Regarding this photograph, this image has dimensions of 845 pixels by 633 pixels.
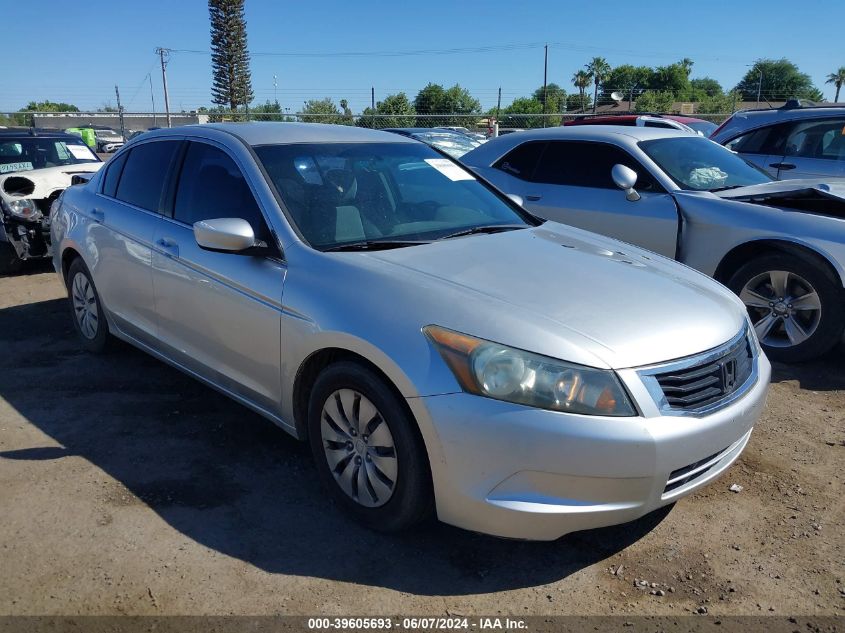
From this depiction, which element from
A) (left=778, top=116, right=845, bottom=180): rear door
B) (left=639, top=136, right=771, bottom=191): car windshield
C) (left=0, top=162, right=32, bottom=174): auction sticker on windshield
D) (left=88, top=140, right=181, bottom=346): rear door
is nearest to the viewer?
(left=88, top=140, right=181, bottom=346): rear door

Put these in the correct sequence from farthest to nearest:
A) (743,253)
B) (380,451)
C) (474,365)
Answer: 1. (743,253)
2. (380,451)
3. (474,365)

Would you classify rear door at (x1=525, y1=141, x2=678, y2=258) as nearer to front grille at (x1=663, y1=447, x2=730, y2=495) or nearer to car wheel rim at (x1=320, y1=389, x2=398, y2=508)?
front grille at (x1=663, y1=447, x2=730, y2=495)

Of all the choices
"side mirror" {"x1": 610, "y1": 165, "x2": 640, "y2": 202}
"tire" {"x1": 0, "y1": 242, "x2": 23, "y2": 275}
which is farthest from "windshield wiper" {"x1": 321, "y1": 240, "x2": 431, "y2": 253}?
"tire" {"x1": 0, "y1": 242, "x2": 23, "y2": 275}

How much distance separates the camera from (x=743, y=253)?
516 cm

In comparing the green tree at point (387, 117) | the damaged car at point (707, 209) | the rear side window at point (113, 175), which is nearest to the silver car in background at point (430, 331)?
the rear side window at point (113, 175)

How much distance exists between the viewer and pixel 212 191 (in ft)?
12.5

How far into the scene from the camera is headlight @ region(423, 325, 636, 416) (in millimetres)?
2463

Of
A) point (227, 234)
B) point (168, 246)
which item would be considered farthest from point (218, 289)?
point (168, 246)

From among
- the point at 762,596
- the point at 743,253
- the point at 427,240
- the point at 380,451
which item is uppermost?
the point at 427,240

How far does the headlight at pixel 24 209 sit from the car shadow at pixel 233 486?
3058 mm

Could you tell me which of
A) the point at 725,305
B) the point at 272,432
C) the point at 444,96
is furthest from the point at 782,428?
the point at 444,96

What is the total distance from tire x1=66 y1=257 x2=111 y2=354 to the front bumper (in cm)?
324

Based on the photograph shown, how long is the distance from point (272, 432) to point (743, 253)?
355 centimetres

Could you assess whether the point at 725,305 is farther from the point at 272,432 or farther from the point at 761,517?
the point at 272,432
